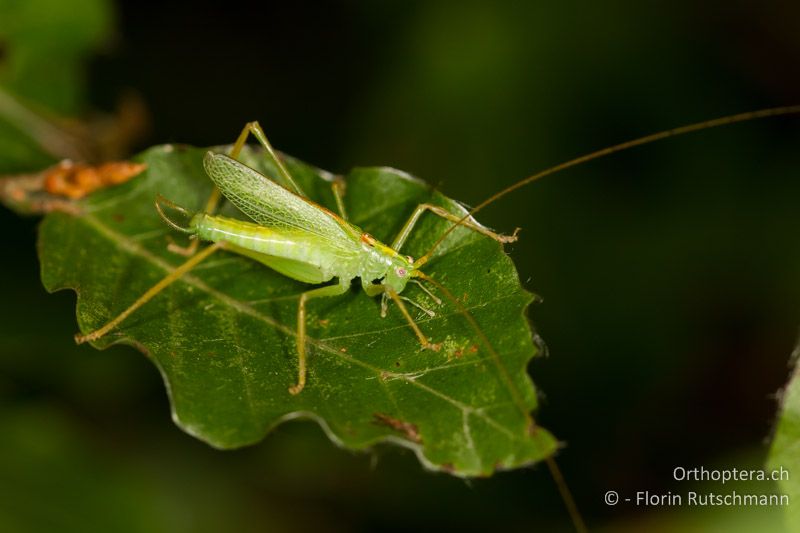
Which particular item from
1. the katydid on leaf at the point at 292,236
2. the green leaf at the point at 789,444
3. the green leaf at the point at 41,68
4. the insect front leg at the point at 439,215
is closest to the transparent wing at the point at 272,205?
the katydid on leaf at the point at 292,236

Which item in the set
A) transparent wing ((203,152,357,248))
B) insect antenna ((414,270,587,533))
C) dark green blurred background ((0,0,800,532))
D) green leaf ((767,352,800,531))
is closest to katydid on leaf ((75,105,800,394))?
transparent wing ((203,152,357,248))

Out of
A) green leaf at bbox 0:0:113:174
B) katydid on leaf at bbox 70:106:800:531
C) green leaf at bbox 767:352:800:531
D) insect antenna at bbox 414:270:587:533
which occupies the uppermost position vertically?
green leaf at bbox 0:0:113:174

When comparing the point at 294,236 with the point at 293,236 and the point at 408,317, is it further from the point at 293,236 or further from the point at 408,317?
the point at 408,317

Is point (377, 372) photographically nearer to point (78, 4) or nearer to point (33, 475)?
point (33, 475)

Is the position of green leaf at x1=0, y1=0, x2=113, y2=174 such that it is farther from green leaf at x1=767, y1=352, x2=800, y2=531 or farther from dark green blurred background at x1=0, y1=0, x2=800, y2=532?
green leaf at x1=767, y1=352, x2=800, y2=531

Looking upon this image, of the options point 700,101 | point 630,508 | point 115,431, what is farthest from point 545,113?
point 115,431
